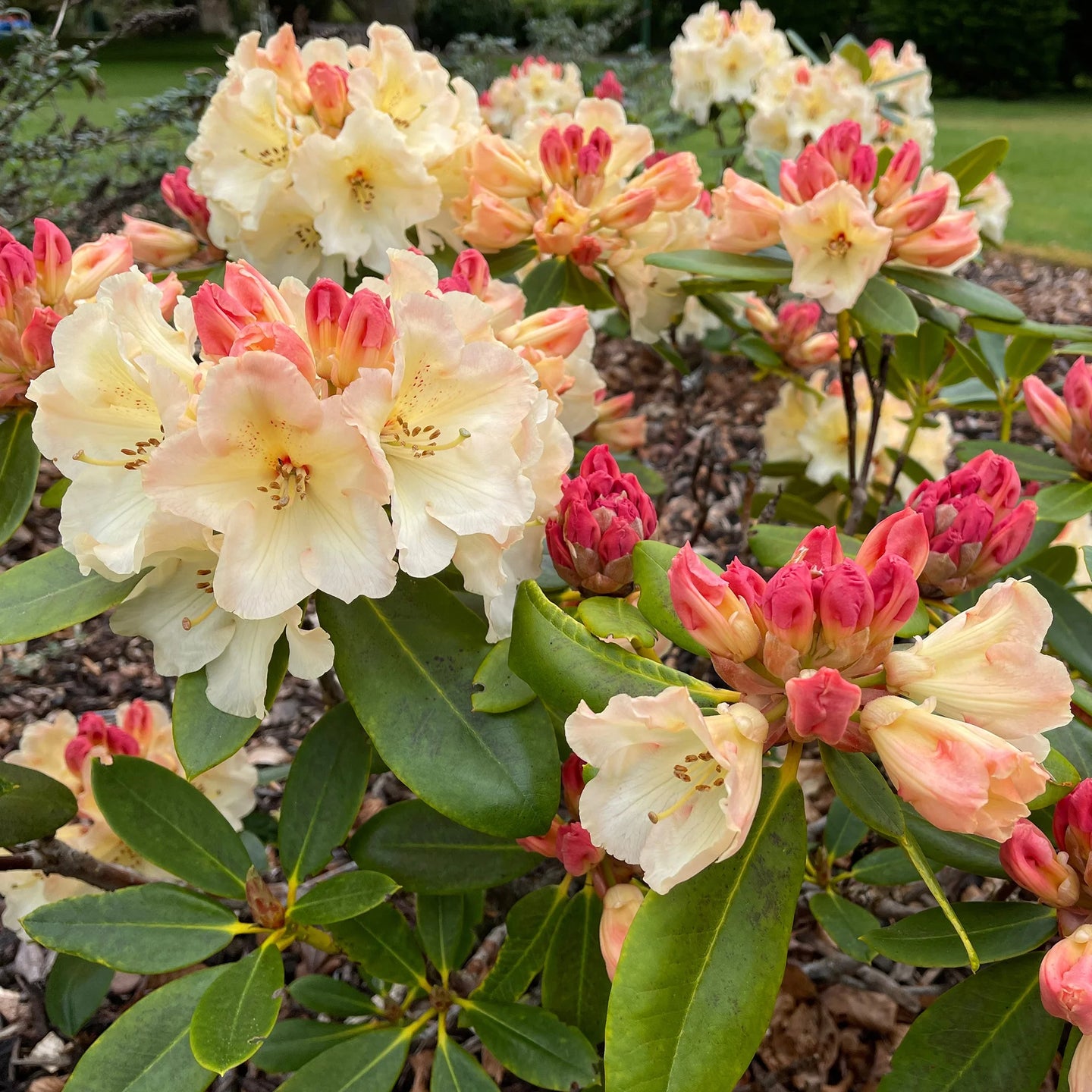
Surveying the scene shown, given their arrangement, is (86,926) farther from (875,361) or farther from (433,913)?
(875,361)

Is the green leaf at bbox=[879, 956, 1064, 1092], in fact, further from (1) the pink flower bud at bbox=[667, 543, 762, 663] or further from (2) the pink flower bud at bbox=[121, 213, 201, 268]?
(2) the pink flower bud at bbox=[121, 213, 201, 268]

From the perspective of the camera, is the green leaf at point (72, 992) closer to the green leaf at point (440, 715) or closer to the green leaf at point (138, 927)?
the green leaf at point (138, 927)

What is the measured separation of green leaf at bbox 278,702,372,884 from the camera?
112 cm

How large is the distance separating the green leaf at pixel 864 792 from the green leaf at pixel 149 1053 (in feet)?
2.12

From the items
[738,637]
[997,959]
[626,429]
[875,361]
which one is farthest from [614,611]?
[875,361]

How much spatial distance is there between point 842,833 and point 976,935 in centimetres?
50

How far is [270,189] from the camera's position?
134cm

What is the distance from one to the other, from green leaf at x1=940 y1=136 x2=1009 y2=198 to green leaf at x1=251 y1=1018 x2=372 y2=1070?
1587 millimetres

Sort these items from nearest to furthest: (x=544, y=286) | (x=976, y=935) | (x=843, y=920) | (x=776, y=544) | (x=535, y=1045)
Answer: (x=976, y=935) < (x=535, y=1045) < (x=776, y=544) < (x=843, y=920) < (x=544, y=286)

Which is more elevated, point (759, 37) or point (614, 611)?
point (759, 37)

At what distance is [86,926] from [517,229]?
1.07 m

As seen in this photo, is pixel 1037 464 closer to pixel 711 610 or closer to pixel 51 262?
pixel 711 610

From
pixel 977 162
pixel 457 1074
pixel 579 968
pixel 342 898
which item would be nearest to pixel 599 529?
pixel 342 898

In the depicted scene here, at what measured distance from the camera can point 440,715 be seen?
3.02ft
